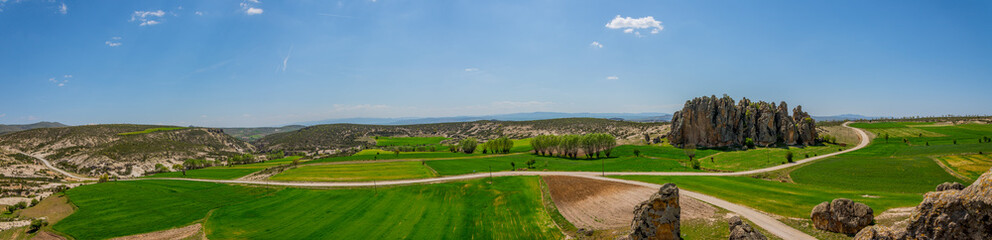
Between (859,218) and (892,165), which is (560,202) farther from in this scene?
(892,165)

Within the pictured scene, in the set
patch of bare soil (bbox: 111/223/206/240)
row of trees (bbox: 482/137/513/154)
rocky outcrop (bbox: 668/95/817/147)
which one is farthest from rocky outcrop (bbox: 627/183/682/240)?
row of trees (bbox: 482/137/513/154)

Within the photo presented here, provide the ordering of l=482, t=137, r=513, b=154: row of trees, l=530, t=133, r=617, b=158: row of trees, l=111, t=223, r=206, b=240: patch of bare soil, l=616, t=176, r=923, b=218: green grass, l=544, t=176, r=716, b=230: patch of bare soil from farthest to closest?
l=482, t=137, r=513, b=154: row of trees → l=530, t=133, r=617, b=158: row of trees → l=111, t=223, r=206, b=240: patch of bare soil → l=544, t=176, r=716, b=230: patch of bare soil → l=616, t=176, r=923, b=218: green grass

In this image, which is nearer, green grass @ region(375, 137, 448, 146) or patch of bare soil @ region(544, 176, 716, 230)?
patch of bare soil @ region(544, 176, 716, 230)

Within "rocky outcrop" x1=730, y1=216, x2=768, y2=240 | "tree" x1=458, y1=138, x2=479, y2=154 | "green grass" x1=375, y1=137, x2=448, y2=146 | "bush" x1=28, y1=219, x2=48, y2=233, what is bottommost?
"bush" x1=28, y1=219, x2=48, y2=233

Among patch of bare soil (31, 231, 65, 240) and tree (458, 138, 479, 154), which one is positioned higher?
tree (458, 138, 479, 154)

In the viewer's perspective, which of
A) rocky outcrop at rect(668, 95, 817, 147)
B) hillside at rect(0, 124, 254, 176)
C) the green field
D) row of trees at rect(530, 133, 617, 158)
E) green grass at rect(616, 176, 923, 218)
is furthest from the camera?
hillside at rect(0, 124, 254, 176)

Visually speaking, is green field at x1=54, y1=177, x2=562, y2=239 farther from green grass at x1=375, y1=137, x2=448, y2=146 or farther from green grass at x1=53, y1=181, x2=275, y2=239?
green grass at x1=375, y1=137, x2=448, y2=146

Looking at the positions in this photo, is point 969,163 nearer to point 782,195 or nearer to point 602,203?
point 782,195

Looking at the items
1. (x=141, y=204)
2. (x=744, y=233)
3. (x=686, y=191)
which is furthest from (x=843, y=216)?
(x=141, y=204)
